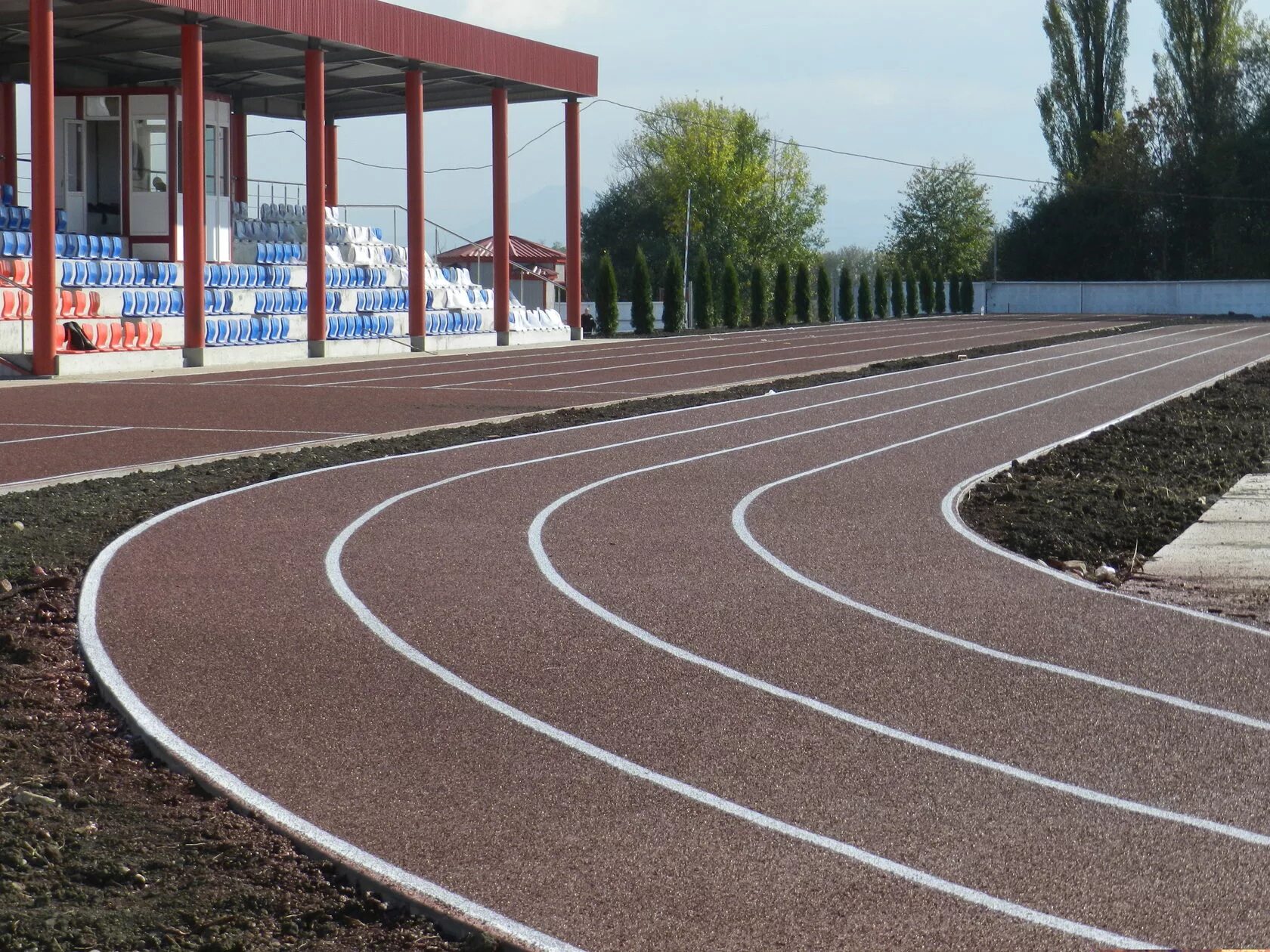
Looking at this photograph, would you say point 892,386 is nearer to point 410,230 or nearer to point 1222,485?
point 1222,485

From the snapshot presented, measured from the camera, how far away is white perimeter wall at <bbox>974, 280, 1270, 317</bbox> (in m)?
72.8

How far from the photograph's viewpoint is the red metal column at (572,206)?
4134 cm

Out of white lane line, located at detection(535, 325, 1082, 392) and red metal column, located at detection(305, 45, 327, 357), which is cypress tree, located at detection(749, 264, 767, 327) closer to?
white lane line, located at detection(535, 325, 1082, 392)

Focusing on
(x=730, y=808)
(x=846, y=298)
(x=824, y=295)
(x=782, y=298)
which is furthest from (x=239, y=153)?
(x=730, y=808)

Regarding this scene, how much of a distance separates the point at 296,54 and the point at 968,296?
5317cm

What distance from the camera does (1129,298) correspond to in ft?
252

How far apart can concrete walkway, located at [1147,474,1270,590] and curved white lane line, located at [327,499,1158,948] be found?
4480 mm

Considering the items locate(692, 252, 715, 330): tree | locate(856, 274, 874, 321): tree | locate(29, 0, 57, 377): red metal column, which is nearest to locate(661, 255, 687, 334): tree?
locate(692, 252, 715, 330): tree

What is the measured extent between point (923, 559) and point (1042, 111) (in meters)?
81.4

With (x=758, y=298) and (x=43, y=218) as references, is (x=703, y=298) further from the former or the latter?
(x=43, y=218)

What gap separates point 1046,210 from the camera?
274 ft

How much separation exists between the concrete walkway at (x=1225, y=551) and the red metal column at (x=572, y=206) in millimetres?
30943

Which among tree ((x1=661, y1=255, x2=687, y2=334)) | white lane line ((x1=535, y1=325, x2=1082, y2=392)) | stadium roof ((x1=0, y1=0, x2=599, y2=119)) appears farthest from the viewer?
tree ((x1=661, y1=255, x2=687, y2=334))

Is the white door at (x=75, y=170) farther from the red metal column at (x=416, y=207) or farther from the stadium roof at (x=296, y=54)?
the red metal column at (x=416, y=207)
